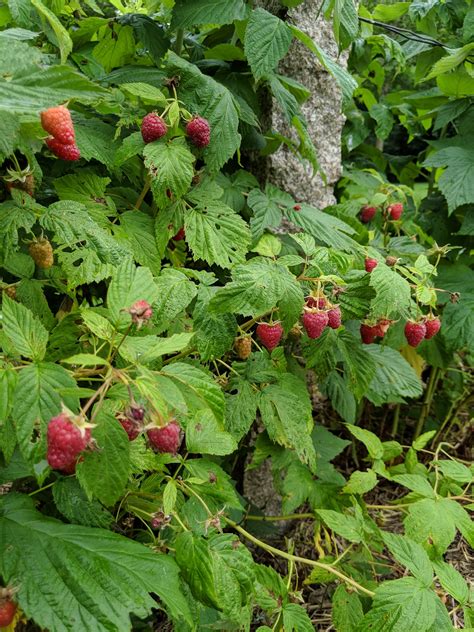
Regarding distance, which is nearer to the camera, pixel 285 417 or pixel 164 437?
pixel 164 437

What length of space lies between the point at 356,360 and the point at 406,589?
0.61 m

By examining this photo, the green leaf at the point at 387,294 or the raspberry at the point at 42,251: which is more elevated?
the raspberry at the point at 42,251

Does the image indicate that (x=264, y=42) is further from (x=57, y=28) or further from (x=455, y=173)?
(x=455, y=173)

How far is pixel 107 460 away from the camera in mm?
801

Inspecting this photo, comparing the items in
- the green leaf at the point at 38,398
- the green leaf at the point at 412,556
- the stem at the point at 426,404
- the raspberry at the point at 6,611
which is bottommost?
the stem at the point at 426,404

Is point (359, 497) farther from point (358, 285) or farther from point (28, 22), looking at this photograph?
point (28, 22)

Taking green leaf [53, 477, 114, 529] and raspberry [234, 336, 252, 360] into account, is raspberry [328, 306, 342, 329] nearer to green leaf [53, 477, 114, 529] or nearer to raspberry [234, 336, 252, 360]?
raspberry [234, 336, 252, 360]

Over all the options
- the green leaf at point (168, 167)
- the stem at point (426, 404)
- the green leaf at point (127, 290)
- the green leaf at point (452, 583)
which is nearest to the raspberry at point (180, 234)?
the green leaf at point (168, 167)

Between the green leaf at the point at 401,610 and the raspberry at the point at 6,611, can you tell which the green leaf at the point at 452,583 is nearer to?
the green leaf at the point at 401,610

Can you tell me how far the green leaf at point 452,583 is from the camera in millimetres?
1323

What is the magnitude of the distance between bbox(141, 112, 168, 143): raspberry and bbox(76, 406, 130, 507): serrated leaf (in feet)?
2.27

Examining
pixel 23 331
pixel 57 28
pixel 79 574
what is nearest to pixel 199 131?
pixel 57 28

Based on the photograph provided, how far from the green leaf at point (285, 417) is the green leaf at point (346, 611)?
32 cm

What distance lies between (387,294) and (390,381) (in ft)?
2.42
